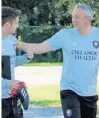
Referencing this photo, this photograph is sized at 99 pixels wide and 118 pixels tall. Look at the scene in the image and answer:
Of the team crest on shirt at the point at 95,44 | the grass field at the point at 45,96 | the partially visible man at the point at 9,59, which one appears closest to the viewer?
the partially visible man at the point at 9,59

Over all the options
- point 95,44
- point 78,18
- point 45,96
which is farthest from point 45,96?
point 78,18

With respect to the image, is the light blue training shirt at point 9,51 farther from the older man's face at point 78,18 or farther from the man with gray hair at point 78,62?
the older man's face at point 78,18

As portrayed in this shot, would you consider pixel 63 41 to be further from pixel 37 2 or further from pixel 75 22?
pixel 37 2

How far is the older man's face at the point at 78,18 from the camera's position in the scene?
225 inches

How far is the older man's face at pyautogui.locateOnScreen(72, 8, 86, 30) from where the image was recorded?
18.8ft

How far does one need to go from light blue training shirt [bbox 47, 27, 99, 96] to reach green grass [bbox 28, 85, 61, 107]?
594 centimetres

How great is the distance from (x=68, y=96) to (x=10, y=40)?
0.90 m

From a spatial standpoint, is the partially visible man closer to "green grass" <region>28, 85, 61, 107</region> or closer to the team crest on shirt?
the team crest on shirt

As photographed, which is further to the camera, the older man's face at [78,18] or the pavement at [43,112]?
the pavement at [43,112]

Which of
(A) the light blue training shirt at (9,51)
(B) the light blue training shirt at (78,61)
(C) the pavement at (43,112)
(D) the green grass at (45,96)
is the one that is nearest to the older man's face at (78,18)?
(B) the light blue training shirt at (78,61)

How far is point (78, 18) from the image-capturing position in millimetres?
5742

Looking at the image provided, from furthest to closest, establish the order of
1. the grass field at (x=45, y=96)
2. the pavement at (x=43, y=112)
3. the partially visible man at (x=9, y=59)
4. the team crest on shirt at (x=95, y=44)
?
1. the grass field at (x=45, y=96)
2. the pavement at (x=43, y=112)
3. the team crest on shirt at (x=95, y=44)
4. the partially visible man at (x=9, y=59)

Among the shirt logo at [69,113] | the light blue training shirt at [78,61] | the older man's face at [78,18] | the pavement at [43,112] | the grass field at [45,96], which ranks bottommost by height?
the grass field at [45,96]

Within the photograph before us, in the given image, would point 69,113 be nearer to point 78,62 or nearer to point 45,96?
point 78,62
